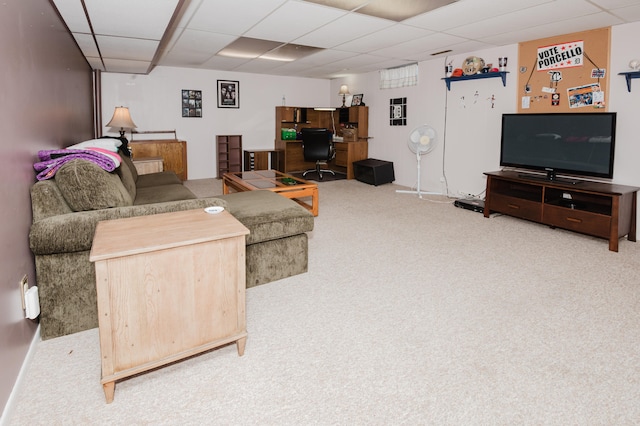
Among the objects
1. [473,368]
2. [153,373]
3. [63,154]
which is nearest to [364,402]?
[473,368]

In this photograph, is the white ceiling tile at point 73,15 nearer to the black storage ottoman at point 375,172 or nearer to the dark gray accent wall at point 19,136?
the dark gray accent wall at point 19,136

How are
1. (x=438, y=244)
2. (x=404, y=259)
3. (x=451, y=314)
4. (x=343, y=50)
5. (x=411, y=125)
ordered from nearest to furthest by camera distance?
(x=451, y=314), (x=404, y=259), (x=438, y=244), (x=343, y=50), (x=411, y=125)

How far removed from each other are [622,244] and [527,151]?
1.38 m

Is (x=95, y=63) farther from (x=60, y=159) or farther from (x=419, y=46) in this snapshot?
(x=419, y=46)

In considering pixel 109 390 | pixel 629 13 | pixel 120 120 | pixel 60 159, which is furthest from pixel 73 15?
pixel 629 13

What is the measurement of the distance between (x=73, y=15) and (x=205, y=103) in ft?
13.3

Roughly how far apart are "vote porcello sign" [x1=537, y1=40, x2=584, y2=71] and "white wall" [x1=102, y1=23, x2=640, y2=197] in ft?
1.06

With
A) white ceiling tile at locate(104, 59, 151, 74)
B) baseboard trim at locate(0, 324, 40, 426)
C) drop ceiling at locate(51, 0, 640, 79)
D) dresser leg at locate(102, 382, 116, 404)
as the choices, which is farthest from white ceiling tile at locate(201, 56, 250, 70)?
dresser leg at locate(102, 382, 116, 404)

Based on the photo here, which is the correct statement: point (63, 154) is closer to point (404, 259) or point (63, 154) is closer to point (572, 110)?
point (404, 259)

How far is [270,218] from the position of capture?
2.71 m

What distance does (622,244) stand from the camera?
3.69m

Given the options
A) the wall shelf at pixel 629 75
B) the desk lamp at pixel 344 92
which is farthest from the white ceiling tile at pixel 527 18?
→ the desk lamp at pixel 344 92

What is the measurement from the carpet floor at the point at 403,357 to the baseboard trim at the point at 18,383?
0.07 ft

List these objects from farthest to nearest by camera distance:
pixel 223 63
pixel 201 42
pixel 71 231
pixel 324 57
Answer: pixel 223 63 → pixel 324 57 → pixel 201 42 → pixel 71 231
